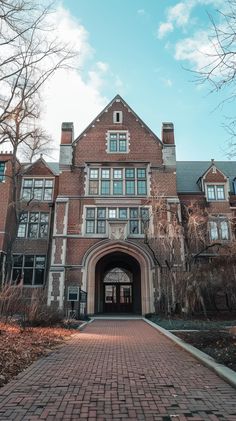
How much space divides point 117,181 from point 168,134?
5.29 metres

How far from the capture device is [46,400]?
4.20m

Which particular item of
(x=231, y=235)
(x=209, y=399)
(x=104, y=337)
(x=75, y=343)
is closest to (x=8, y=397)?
(x=209, y=399)

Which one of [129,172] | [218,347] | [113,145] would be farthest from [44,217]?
[218,347]

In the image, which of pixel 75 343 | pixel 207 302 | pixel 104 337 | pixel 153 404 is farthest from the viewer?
pixel 207 302

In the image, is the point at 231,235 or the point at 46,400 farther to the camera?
the point at 231,235

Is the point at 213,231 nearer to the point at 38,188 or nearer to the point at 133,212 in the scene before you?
the point at 133,212

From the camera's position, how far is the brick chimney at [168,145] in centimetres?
2386

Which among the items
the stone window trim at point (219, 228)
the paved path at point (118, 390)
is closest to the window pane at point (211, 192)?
the stone window trim at point (219, 228)

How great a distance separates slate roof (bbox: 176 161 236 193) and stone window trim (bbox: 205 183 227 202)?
40.6 inches

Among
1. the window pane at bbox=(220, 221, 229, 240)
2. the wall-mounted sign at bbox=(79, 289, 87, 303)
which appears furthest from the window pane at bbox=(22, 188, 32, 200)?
the window pane at bbox=(220, 221, 229, 240)

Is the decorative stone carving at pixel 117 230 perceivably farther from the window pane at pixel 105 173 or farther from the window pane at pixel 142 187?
the window pane at pixel 105 173

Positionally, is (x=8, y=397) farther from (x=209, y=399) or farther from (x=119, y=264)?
(x=119, y=264)

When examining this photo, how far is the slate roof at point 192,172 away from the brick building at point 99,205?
0.24 m

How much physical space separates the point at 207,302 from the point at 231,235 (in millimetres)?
5324
